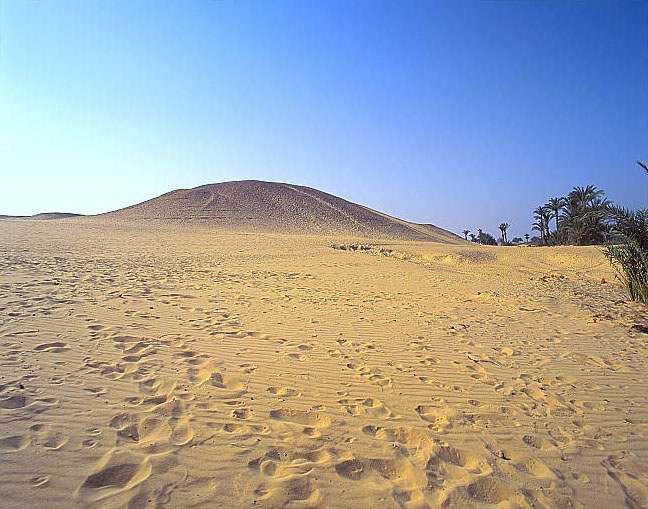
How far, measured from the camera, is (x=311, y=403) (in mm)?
3793

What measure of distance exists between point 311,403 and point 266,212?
4450 centimetres

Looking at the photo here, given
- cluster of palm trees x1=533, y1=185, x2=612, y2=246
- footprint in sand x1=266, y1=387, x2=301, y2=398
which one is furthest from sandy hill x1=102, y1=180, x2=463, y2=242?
footprint in sand x1=266, y1=387, x2=301, y2=398

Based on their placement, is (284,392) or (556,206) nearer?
(284,392)

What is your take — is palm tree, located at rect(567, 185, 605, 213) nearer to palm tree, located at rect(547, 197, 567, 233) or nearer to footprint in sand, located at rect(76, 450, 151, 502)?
palm tree, located at rect(547, 197, 567, 233)

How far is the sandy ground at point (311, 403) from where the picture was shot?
104 inches

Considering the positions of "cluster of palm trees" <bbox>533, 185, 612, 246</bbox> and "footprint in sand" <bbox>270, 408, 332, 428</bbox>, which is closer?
"footprint in sand" <bbox>270, 408, 332, 428</bbox>

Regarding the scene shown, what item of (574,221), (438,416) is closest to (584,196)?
(574,221)

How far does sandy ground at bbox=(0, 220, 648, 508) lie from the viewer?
265cm

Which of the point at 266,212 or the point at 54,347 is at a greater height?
the point at 266,212

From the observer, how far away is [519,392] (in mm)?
4223

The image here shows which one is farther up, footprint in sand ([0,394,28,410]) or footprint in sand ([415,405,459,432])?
footprint in sand ([0,394,28,410])

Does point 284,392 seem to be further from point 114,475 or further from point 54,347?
point 54,347

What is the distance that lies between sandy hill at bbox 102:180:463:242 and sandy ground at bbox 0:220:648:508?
105 ft

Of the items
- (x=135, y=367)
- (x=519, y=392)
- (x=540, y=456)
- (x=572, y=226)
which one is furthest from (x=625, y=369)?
(x=572, y=226)
